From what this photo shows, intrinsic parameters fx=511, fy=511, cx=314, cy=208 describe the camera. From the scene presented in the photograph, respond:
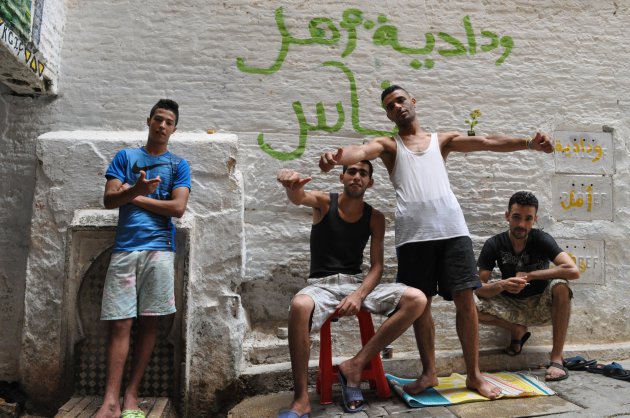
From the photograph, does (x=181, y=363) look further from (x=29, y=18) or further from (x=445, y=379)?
(x=29, y=18)

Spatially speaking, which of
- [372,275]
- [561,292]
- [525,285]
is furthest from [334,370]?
[561,292]

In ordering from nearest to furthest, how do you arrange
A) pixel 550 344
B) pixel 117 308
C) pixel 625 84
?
pixel 117 308, pixel 550 344, pixel 625 84

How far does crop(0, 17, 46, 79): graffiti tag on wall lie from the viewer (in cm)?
297

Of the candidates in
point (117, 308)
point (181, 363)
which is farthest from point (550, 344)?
point (117, 308)

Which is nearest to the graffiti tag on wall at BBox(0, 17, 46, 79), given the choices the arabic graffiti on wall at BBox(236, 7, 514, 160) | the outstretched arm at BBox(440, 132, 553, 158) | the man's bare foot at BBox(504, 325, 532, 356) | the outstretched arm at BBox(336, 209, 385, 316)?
the arabic graffiti on wall at BBox(236, 7, 514, 160)

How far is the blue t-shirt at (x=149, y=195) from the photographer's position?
283 centimetres

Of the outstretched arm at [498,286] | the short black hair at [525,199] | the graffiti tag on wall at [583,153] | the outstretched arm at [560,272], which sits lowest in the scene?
the outstretched arm at [498,286]

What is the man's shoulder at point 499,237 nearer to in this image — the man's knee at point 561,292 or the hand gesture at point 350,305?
the man's knee at point 561,292

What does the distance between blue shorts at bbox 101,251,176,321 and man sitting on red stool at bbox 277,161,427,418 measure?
730 millimetres

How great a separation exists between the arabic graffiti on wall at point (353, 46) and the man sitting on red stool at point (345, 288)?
3.01ft

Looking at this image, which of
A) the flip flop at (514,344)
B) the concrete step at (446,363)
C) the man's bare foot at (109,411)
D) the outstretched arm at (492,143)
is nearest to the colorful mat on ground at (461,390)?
the concrete step at (446,363)

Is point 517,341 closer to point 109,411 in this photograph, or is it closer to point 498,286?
point 498,286

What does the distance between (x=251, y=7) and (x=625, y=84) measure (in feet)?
10.4

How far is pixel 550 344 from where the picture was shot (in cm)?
388
